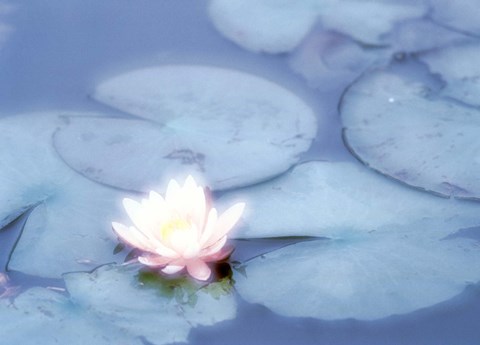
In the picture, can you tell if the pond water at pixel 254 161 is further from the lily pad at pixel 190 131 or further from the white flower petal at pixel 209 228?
the white flower petal at pixel 209 228

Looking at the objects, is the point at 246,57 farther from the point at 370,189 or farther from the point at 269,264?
the point at 269,264

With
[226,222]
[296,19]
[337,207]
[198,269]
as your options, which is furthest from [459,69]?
[198,269]

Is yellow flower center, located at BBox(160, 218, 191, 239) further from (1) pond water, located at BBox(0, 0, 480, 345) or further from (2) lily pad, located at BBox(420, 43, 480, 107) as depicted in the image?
→ (2) lily pad, located at BBox(420, 43, 480, 107)

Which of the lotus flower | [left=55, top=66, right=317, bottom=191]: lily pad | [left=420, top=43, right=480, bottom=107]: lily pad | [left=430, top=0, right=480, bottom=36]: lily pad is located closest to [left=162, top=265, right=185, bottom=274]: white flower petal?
the lotus flower

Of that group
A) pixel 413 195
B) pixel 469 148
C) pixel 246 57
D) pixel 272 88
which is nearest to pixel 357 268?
pixel 413 195

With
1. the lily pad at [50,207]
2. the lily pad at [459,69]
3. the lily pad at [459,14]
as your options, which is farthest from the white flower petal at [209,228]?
the lily pad at [459,14]

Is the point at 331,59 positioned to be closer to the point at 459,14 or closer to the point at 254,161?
the point at 459,14
